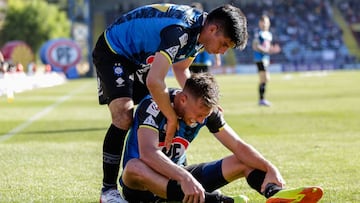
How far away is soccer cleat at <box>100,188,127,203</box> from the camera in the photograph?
5961 mm

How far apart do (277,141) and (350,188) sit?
4.43m

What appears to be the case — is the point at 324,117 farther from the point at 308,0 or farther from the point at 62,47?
the point at 308,0

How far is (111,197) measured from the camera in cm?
600

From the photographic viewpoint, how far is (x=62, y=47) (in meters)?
48.0

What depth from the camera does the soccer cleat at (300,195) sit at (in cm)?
513

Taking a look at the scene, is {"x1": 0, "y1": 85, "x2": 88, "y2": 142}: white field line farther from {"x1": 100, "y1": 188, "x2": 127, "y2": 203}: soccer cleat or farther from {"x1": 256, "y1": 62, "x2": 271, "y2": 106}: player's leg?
{"x1": 100, "y1": 188, "x2": 127, "y2": 203}: soccer cleat

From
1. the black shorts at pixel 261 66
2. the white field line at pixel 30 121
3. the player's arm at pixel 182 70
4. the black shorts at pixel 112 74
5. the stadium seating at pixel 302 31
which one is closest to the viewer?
the black shorts at pixel 112 74

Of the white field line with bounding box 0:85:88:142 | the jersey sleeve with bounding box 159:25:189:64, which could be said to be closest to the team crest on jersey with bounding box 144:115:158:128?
the jersey sleeve with bounding box 159:25:189:64

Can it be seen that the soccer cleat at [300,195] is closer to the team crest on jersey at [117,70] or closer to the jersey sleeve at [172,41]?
the jersey sleeve at [172,41]

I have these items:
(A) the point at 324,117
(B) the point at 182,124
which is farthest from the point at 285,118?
(B) the point at 182,124

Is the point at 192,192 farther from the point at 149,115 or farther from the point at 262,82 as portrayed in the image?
the point at 262,82

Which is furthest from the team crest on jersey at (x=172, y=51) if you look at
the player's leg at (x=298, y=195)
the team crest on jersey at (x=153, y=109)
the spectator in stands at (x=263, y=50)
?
the spectator in stands at (x=263, y=50)

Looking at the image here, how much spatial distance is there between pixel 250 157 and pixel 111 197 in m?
1.12

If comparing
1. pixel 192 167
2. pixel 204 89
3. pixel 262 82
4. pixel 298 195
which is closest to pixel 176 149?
pixel 192 167
